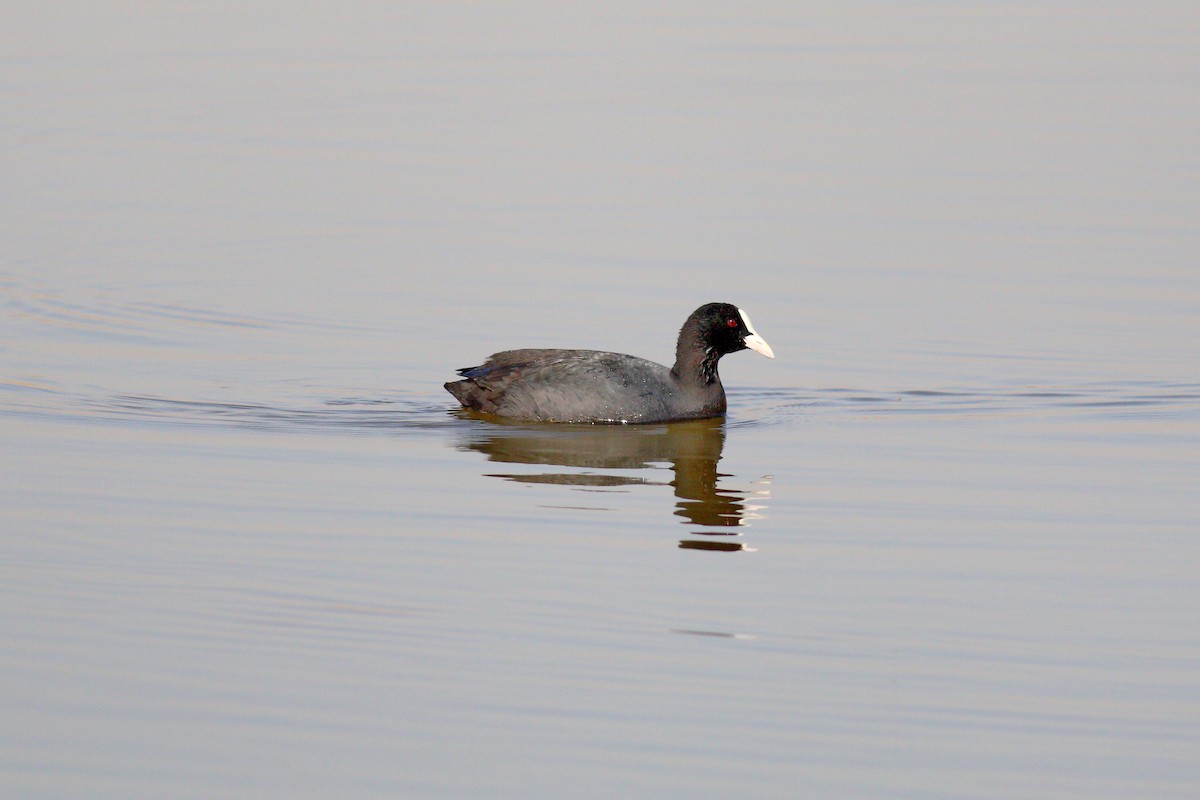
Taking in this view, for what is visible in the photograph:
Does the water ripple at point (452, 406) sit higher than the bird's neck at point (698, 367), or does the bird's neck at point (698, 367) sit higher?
the bird's neck at point (698, 367)

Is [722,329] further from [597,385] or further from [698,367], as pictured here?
[597,385]

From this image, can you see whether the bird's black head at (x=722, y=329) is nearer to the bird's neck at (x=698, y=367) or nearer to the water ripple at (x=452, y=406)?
the bird's neck at (x=698, y=367)

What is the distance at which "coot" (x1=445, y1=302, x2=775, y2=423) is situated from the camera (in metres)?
12.5

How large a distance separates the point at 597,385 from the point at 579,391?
13 cm

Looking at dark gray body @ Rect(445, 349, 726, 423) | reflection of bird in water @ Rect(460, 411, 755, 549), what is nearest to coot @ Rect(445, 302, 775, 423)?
dark gray body @ Rect(445, 349, 726, 423)

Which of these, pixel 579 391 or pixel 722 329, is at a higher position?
pixel 722 329

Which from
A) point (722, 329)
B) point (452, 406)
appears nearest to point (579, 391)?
point (452, 406)

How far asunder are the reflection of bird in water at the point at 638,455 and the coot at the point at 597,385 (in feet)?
0.39

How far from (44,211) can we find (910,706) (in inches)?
560

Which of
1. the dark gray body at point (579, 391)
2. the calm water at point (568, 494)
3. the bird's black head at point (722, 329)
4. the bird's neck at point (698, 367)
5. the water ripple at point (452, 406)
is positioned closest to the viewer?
the calm water at point (568, 494)

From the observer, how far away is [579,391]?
489 inches

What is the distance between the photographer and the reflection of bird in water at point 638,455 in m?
9.98

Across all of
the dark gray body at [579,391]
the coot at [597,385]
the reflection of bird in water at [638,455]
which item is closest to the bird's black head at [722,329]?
the coot at [597,385]

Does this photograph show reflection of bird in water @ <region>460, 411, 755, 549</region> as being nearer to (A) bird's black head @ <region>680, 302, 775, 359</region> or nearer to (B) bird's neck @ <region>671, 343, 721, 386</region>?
(B) bird's neck @ <region>671, 343, 721, 386</region>
